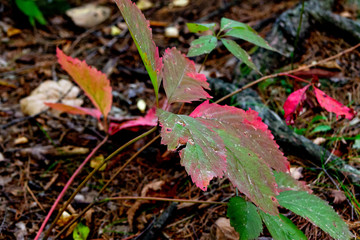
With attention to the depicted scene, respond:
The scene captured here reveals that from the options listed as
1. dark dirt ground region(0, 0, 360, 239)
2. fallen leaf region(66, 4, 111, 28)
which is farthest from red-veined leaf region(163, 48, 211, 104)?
fallen leaf region(66, 4, 111, 28)

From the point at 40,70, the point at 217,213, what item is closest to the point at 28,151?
the point at 40,70

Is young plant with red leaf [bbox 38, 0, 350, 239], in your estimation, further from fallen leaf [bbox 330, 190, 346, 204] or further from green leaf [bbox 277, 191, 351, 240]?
fallen leaf [bbox 330, 190, 346, 204]

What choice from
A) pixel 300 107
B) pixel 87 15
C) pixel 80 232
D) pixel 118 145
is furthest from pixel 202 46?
pixel 87 15

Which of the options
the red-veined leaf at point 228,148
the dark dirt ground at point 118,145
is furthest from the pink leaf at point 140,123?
the red-veined leaf at point 228,148

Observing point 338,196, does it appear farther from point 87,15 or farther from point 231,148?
point 87,15

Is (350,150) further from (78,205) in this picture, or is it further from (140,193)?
(78,205)
